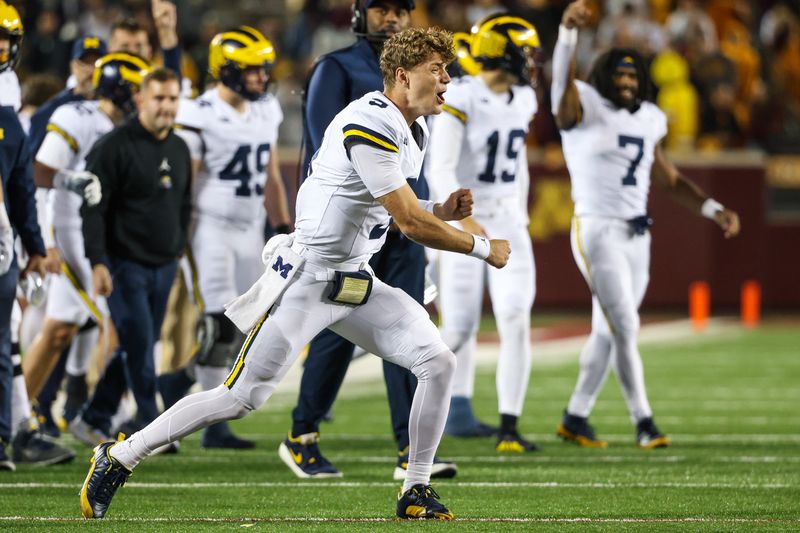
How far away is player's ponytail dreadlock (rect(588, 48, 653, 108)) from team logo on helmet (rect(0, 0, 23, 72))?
10.1 ft

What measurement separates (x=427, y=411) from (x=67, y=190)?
3200 millimetres

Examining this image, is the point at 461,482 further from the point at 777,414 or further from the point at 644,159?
the point at 777,414

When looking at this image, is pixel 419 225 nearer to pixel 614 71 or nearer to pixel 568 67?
pixel 568 67

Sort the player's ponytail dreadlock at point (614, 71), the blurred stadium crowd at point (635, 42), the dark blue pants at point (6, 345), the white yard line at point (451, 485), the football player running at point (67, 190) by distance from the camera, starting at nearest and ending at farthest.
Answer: the white yard line at point (451, 485) < the dark blue pants at point (6, 345) < the football player running at point (67, 190) < the player's ponytail dreadlock at point (614, 71) < the blurred stadium crowd at point (635, 42)

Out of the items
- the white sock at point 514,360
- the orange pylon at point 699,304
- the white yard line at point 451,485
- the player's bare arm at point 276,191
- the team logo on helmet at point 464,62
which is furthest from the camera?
the orange pylon at point 699,304

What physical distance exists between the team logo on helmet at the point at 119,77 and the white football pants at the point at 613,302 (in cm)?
243

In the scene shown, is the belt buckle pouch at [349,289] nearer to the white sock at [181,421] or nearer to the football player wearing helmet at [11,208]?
the white sock at [181,421]

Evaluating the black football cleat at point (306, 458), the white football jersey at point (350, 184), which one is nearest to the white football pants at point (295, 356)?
the white football jersey at point (350, 184)

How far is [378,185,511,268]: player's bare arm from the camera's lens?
5.06 m

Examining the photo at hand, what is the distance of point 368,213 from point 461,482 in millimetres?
1576

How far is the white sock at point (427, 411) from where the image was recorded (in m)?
5.25

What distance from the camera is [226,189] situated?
309 inches

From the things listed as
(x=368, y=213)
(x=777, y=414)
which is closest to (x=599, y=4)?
(x=777, y=414)

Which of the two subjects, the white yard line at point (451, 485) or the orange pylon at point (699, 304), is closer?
the white yard line at point (451, 485)
